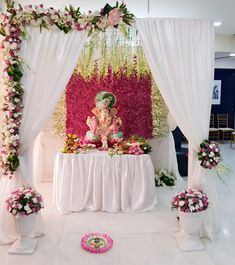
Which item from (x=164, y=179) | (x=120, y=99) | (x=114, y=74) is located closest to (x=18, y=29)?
(x=114, y=74)

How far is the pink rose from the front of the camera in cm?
325

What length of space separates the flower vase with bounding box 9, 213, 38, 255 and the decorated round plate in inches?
22.1

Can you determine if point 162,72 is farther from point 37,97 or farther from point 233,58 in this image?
point 233,58

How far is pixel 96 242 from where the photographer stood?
134 inches

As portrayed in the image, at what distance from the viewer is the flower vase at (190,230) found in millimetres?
3312

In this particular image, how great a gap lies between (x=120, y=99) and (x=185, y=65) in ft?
7.81

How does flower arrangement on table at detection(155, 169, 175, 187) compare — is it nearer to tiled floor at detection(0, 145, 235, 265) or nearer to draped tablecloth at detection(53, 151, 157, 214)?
tiled floor at detection(0, 145, 235, 265)

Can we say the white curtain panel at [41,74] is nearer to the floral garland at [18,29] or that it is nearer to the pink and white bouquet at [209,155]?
the floral garland at [18,29]

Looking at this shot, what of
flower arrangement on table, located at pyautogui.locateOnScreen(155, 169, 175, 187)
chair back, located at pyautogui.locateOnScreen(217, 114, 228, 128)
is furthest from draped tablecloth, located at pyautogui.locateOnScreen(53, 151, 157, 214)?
chair back, located at pyautogui.locateOnScreen(217, 114, 228, 128)

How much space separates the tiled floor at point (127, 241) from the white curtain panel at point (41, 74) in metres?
0.55

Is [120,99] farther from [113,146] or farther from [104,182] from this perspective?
[104,182]

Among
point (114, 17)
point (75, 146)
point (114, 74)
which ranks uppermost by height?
point (114, 17)

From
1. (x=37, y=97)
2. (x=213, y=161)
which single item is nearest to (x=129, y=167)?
(x=213, y=161)

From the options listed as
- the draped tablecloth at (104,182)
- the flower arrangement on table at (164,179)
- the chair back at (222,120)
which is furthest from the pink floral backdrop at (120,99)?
the chair back at (222,120)
